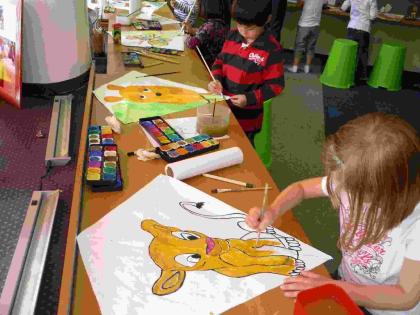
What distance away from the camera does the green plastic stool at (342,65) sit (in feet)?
13.0

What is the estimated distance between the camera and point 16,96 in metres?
1.33

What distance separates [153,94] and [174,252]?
0.78 metres

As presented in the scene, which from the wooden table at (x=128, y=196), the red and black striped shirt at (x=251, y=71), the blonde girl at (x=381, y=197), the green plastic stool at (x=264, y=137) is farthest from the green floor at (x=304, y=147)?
the blonde girl at (x=381, y=197)

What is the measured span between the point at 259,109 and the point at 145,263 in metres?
1.06

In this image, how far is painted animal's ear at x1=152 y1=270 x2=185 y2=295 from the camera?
781 millimetres

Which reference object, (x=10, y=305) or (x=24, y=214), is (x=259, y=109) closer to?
(x=24, y=214)

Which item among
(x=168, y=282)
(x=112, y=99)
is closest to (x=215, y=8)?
(x=112, y=99)

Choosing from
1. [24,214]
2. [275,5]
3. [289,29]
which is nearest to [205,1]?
[24,214]

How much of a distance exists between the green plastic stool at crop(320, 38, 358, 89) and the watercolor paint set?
3.23 meters

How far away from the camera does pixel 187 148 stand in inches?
46.4

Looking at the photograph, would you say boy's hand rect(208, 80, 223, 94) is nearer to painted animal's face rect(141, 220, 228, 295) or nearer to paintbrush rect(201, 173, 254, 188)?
paintbrush rect(201, 173, 254, 188)

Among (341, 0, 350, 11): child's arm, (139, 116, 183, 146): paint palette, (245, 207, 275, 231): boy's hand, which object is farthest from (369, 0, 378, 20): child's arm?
(245, 207, 275, 231): boy's hand

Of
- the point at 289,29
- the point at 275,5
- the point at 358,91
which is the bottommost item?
the point at 358,91

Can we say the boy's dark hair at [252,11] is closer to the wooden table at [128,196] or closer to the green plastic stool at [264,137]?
the wooden table at [128,196]
